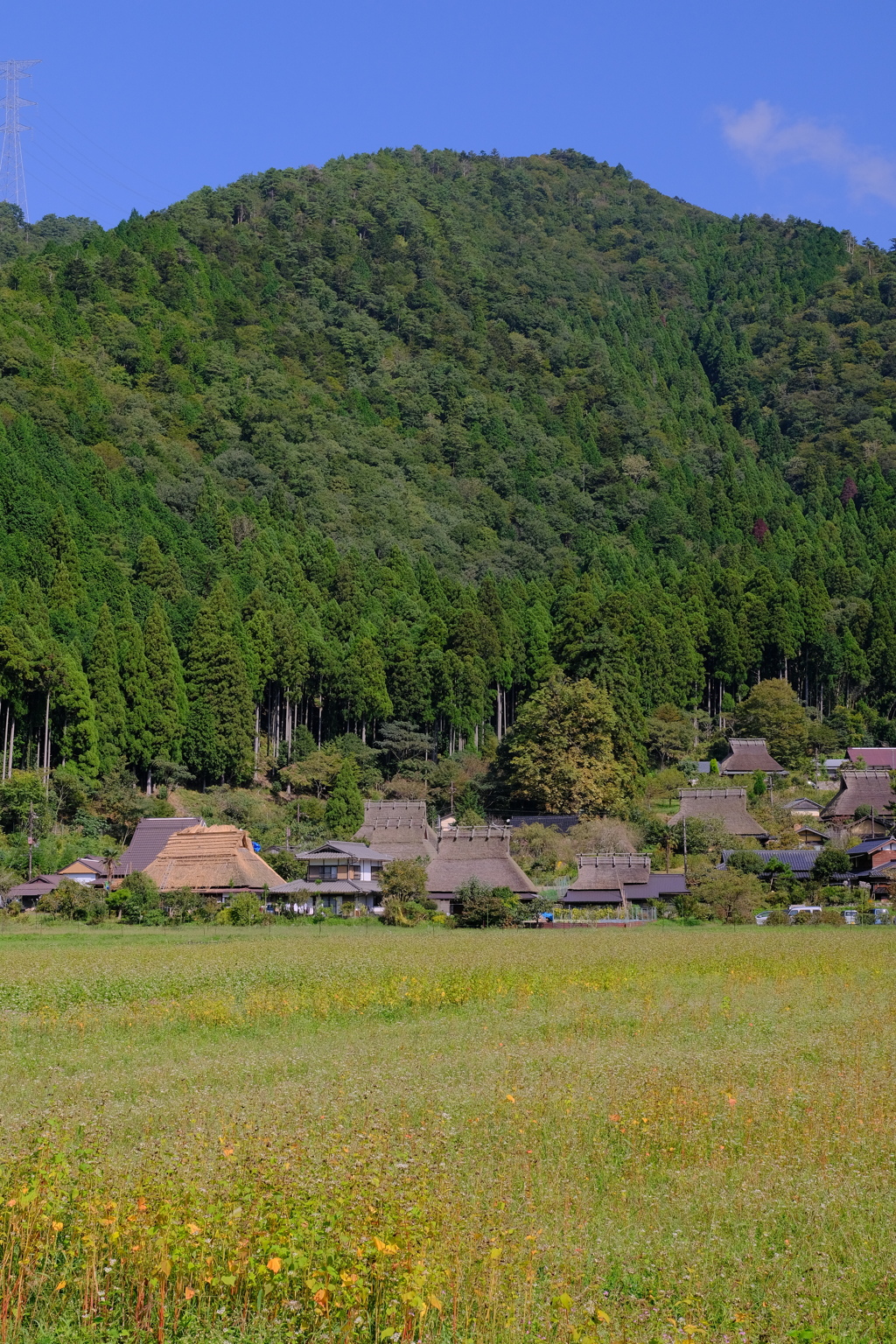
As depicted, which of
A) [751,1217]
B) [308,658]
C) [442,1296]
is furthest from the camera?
[308,658]

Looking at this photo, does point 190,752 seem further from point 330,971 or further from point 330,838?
point 330,971

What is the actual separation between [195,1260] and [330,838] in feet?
159

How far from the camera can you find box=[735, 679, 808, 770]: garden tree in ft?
214

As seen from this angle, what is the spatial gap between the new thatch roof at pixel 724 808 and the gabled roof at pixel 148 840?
21.7 meters

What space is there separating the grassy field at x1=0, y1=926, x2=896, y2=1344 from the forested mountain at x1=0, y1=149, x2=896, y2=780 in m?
38.5

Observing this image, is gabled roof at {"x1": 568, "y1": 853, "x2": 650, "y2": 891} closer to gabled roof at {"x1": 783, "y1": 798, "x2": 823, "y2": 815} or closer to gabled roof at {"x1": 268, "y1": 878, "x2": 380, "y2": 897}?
gabled roof at {"x1": 268, "y1": 878, "x2": 380, "y2": 897}

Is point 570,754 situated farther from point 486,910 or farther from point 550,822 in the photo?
point 486,910

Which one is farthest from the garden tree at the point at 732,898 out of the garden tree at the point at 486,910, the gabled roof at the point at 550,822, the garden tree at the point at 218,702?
the garden tree at the point at 218,702

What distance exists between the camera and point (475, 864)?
48469mm

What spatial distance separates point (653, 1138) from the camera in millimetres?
9664

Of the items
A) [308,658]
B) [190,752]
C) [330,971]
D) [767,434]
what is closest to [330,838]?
[190,752]

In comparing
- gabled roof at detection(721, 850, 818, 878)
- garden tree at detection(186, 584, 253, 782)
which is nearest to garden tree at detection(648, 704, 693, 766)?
gabled roof at detection(721, 850, 818, 878)

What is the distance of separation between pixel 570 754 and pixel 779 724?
50.4 feet

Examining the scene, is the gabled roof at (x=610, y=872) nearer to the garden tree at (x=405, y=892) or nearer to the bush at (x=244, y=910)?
the garden tree at (x=405, y=892)
